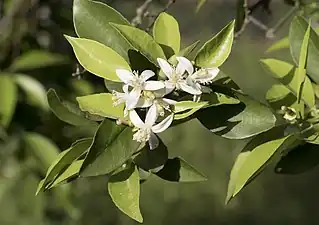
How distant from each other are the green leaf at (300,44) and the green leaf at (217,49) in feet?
0.41

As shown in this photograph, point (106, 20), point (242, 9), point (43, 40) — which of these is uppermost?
point (106, 20)

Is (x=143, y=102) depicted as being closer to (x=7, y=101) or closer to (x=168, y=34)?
(x=168, y=34)

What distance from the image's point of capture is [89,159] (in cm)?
56

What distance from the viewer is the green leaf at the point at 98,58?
582 mm

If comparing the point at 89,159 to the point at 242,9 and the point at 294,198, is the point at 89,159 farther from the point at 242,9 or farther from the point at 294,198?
the point at 294,198

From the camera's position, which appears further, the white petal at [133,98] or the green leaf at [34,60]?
the green leaf at [34,60]

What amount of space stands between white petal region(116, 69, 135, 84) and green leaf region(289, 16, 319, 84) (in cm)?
22

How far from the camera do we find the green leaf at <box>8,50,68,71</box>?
1.36 m

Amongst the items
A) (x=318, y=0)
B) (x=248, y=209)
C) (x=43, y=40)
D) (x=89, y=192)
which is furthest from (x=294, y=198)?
(x=318, y=0)

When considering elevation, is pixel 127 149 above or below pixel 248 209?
above

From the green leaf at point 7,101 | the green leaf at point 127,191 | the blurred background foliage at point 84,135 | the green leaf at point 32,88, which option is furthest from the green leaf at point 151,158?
the green leaf at point 32,88

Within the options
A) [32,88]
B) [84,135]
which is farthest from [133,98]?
[84,135]

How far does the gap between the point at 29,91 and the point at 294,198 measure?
6.01 feet

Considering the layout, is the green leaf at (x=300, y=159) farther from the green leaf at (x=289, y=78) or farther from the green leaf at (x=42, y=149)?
the green leaf at (x=42, y=149)
